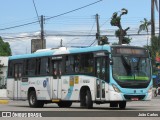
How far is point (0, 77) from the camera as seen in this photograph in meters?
69.9

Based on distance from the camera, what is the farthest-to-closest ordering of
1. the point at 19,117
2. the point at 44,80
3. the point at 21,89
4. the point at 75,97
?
1. the point at 21,89
2. the point at 44,80
3. the point at 75,97
4. the point at 19,117

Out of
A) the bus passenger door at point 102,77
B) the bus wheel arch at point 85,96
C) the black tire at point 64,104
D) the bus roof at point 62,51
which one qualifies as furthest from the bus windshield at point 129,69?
the black tire at point 64,104

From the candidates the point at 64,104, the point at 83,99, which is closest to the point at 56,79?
the point at 64,104

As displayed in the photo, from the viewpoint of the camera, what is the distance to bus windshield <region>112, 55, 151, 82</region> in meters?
23.8

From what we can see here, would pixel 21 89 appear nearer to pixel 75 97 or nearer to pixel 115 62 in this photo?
pixel 75 97

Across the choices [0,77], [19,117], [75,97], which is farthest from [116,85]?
[0,77]

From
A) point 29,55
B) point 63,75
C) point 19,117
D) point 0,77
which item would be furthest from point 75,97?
point 0,77

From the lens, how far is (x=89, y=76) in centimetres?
2484

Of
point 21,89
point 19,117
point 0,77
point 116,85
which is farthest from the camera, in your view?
point 0,77

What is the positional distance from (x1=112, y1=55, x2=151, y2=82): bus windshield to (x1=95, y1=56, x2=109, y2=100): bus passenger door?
0.41 metres

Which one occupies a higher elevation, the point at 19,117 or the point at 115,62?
the point at 115,62

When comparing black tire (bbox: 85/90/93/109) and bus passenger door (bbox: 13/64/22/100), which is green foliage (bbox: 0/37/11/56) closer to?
bus passenger door (bbox: 13/64/22/100)

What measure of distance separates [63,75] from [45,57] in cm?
203

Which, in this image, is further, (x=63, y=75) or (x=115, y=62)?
(x=63, y=75)
